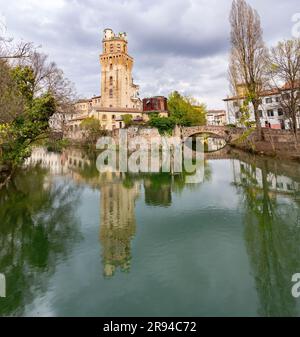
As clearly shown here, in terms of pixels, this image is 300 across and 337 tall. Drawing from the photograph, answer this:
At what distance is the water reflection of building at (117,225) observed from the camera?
9996 mm

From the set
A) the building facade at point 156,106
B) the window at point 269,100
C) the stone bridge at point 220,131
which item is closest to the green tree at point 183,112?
the building facade at point 156,106

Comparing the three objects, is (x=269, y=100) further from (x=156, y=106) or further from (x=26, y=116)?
(x=26, y=116)

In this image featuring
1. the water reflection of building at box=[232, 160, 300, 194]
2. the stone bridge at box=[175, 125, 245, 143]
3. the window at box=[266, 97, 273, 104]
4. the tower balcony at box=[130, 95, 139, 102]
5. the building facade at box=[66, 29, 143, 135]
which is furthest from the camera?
the tower balcony at box=[130, 95, 139, 102]

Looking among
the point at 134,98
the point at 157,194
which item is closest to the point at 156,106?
the point at 134,98

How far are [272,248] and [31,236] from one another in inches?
414

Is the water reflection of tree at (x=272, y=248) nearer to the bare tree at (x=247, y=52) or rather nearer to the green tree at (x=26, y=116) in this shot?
the green tree at (x=26, y=116)

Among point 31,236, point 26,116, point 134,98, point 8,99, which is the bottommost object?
point 31,236

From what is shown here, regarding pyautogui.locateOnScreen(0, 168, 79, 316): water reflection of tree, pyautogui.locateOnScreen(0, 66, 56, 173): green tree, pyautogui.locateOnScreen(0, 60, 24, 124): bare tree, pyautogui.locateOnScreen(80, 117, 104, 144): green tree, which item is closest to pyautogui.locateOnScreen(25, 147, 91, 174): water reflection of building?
pyautogui.locateOnScreen(0, 168, 79, 316): water reflection of tree

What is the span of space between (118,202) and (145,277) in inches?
377

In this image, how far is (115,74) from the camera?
89562mm

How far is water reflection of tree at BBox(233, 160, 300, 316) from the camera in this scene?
7547 millimetres

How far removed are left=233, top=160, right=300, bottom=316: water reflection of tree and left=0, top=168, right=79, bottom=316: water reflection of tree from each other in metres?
6.65

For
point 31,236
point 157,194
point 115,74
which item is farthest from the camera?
point 115,74

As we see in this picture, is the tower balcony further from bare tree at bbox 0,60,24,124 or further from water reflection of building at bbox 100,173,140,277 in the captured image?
bare tree at bbox 0,60,24,124
